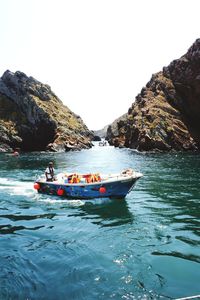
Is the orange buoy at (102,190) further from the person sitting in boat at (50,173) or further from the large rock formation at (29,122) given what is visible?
the large rock formation at (29,122)

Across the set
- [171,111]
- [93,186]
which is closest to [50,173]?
[93,186]

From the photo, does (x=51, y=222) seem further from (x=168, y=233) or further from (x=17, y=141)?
(x=17, y=141)

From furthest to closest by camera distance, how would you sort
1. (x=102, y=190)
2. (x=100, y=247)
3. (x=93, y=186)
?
1. (x=93, y=186)
2. (x=102, y=190)
3. (x=100, y=247)

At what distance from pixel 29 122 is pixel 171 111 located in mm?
51036

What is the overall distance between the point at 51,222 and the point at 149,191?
558 inches

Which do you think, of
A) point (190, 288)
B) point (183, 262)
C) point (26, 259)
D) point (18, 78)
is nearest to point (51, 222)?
point (26, 259)

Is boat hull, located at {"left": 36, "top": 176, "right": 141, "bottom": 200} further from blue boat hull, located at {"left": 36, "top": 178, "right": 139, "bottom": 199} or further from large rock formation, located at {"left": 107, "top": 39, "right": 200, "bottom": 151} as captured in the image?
large rock formation, located at {"left": 107, "top": 39, "right": 200, "bottom": 151}

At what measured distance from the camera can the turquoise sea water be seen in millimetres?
14125

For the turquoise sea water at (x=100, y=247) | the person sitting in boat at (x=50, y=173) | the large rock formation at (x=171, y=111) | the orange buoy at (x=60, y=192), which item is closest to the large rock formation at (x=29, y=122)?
the large rock formation at (x=171, y=111)

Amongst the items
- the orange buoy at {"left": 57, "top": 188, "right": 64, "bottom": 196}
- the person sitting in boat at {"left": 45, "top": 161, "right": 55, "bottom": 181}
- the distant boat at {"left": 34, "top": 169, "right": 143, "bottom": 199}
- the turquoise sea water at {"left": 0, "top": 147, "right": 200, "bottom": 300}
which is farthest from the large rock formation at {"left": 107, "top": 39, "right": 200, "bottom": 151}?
the turquoise sea water at {"left": 0, "top": 147, "right": 200, "bottom": 300}

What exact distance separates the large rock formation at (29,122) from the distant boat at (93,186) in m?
83.0

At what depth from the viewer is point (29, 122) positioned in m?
124

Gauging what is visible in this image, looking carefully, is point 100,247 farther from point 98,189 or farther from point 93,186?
point 93,186

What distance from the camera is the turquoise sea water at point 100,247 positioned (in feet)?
46.3
